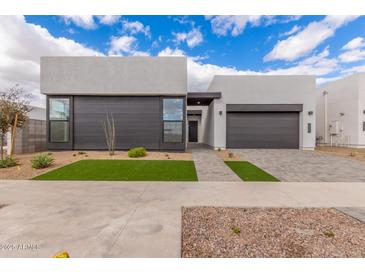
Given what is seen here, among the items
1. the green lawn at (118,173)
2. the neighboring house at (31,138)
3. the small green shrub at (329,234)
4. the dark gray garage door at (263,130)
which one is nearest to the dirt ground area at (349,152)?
the dark gray garage door at (263,130)

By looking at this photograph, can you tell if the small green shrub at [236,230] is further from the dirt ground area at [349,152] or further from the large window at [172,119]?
the dirt ground area at [349,152]

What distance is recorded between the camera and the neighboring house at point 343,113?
578 inches

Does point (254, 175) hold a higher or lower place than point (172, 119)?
lower

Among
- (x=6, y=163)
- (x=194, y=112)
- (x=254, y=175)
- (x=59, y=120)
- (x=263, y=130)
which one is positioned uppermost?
(x=194, y=112)

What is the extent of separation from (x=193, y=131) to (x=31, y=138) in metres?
16.5

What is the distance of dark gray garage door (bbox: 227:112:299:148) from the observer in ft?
43.0

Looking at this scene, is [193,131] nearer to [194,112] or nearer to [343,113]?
[194,112]

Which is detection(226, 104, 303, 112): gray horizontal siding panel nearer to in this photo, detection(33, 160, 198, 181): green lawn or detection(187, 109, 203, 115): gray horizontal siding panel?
detection(187, 109, 203, 115): gray horizontal siding panel

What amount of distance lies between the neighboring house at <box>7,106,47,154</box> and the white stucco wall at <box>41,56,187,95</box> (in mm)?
2274

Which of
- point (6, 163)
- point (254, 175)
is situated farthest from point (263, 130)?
point (6, 163)

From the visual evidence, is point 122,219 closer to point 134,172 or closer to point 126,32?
point 134,172

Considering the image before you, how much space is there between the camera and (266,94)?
12922 mm

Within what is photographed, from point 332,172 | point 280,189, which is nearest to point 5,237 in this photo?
point 280,189

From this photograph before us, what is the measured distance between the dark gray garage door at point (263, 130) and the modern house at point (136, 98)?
0.45 meters
